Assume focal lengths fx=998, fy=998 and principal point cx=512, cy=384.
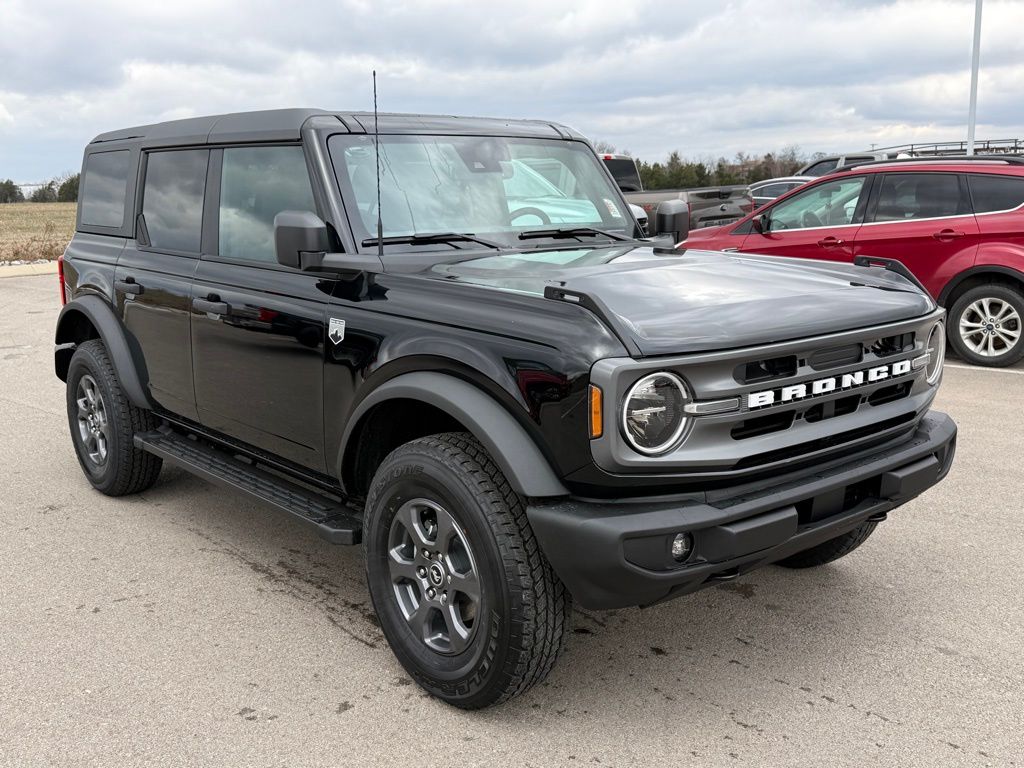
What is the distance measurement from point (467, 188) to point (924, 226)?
623cm

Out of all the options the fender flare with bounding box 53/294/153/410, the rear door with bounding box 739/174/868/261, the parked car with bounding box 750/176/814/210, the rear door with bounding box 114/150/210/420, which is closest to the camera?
the rear door with bounding box 114/150/210/420

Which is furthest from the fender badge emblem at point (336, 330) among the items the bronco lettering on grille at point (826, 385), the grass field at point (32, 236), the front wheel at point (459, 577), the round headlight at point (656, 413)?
the grass field at point (32, 236)

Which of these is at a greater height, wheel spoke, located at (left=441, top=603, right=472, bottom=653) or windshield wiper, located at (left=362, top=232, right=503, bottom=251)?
windshield wiper, located at (left=362, top=232, right=503, bottom=251)

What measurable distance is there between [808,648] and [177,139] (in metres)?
3.64

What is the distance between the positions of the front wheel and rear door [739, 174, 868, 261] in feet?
22.4

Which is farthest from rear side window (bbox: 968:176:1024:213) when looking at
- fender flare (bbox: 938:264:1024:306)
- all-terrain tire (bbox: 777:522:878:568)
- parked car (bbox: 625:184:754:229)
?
parked car (bbox: 625:184:754:229)

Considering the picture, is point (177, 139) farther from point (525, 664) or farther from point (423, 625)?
point (525, 664)

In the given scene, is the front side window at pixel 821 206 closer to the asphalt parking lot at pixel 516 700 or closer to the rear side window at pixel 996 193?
the rear side window at pixel 996 193

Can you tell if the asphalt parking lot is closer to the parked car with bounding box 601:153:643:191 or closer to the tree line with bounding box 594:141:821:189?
the parked car with bounding box 601:153:643:191

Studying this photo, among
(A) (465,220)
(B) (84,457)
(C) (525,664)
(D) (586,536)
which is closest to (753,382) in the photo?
(D) (586,536)

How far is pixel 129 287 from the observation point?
4.93m

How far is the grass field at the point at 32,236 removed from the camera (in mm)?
23688

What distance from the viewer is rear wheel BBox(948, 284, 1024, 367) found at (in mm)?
8570

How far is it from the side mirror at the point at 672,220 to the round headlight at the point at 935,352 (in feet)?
4.89
